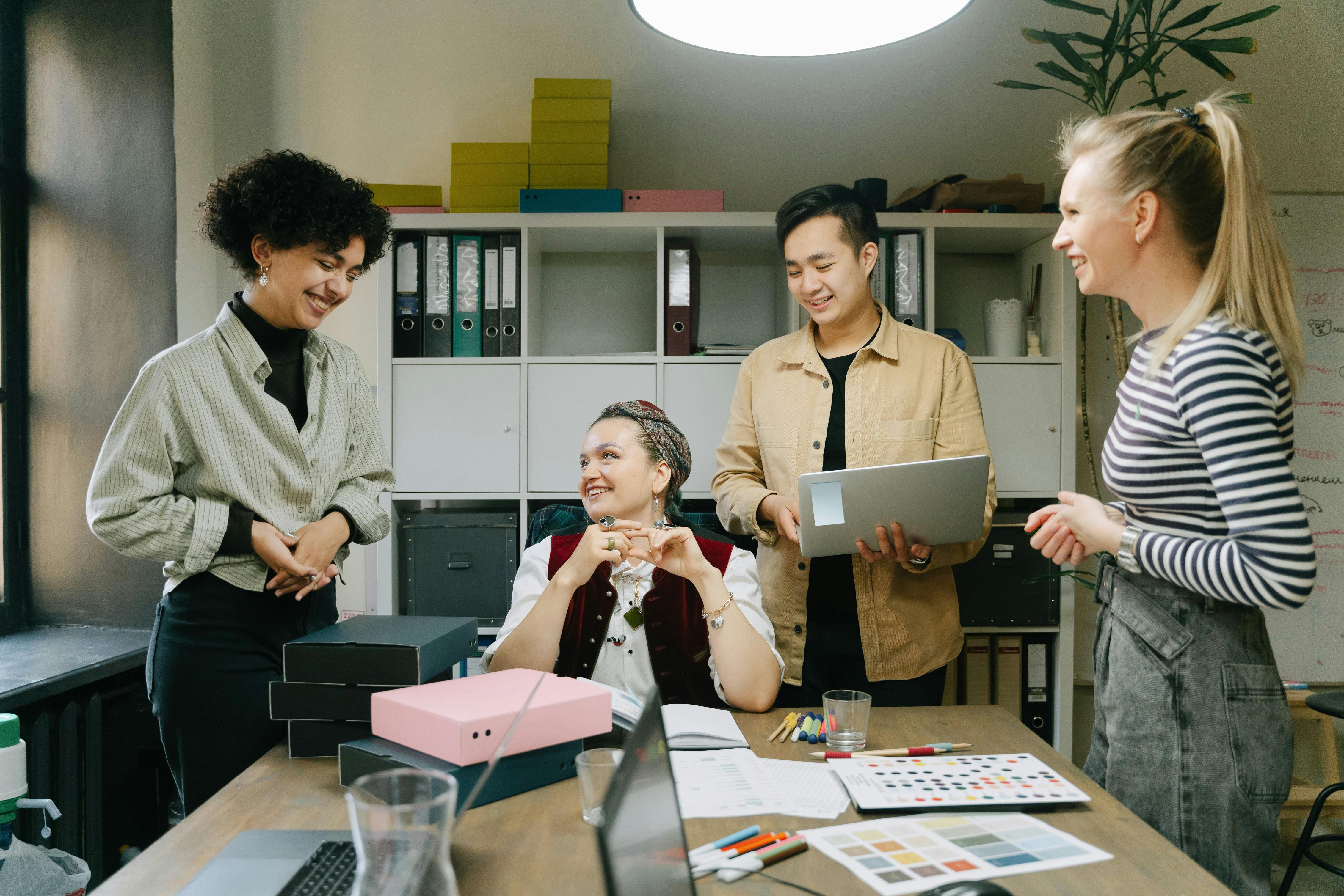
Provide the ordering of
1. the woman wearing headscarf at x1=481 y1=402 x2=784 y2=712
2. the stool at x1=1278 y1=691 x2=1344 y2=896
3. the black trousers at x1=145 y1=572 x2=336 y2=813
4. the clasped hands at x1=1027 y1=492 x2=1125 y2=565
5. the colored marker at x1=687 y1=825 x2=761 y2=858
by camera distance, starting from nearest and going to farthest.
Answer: the colored marker at x1=687 y1=825 x2=761 y2=858, the clasped hands at x1=1027 y1=492 x2=1125 y2=565, the black trousers at x1=145 y1=572 x2=336 y2=813, the woman wearing headscarf at x1=481 y1=402 x2=784 y2=712, the stool at x1=1278 y1=691 x2=1344 y2=896

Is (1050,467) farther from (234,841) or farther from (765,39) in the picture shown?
(234,841)

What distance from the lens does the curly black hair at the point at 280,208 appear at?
1.61m

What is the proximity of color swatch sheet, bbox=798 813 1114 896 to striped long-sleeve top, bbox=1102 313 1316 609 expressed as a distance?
359mm

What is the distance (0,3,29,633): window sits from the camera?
8.48ft

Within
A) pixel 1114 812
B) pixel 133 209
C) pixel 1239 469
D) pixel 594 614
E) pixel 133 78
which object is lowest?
pixel 1114 812

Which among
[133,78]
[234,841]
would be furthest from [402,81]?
[234,841]

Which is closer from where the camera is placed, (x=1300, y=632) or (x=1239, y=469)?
(x=1239, y=469)

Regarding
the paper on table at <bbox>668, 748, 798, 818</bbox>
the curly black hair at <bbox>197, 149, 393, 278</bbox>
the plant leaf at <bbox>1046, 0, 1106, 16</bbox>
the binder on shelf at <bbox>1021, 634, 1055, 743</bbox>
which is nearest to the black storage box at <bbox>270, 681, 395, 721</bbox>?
the paper on table at <bbox>668, 748, 798, 818</bbox>

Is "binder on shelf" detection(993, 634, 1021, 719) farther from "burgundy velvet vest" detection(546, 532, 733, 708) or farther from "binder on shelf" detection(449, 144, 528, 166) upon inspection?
"binder on shelf" detection(449, 144, 528, 166)

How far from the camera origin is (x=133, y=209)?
8.66 feet

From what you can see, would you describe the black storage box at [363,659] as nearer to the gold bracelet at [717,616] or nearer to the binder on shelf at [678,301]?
the gold bracelet at [717,616]

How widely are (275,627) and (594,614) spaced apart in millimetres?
569

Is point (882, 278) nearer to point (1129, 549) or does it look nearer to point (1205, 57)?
point (1205, 57)

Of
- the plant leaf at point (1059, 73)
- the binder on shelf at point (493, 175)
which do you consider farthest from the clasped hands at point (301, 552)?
the plant leaf at point (1059, 73)
